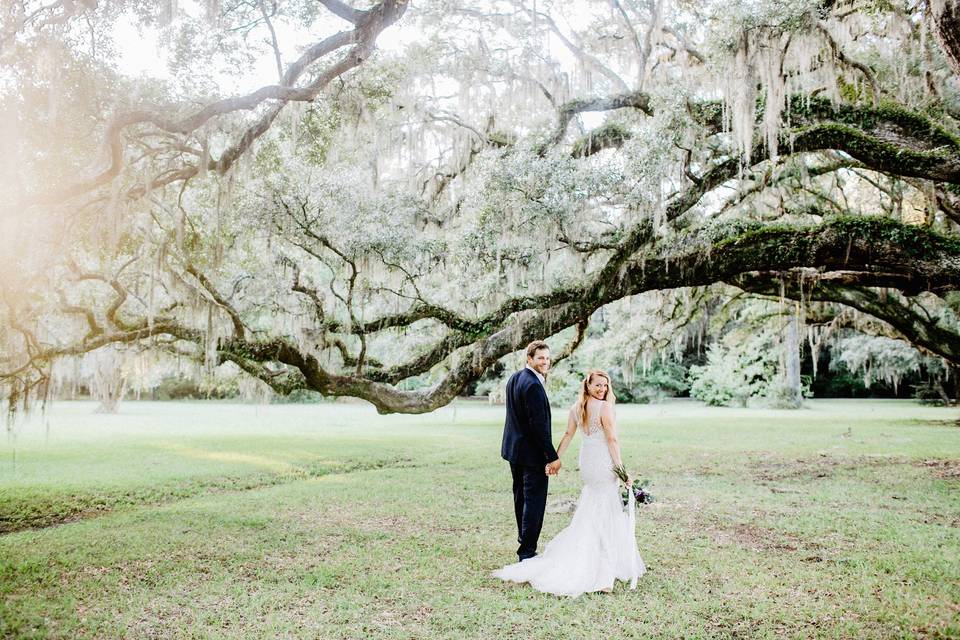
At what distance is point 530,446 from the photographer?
4918mm

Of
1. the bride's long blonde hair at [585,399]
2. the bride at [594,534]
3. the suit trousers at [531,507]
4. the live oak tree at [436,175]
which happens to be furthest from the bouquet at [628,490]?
the live oak tree at [436,175]

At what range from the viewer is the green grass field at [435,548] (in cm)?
403

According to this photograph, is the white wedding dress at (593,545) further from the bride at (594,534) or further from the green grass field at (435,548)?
the green grass field at (435,548)

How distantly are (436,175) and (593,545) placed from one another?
7.91 meters

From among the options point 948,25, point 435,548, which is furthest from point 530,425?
point 948,25

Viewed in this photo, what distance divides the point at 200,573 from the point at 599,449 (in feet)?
10.3

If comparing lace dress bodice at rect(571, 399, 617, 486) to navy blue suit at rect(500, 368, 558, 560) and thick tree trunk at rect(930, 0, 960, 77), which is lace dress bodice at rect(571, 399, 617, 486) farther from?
thick tree trunk at rect(930, 0, 960, 77)

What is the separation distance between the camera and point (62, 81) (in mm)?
6727

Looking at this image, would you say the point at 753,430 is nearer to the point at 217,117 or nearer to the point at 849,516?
the point at 849,516

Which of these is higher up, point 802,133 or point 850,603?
point 802,133

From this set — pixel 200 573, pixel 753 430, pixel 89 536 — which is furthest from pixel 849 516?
pixel 753 430

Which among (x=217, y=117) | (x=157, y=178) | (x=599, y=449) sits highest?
(x=217, y=117)

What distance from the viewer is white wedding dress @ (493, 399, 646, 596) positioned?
15.2 ft

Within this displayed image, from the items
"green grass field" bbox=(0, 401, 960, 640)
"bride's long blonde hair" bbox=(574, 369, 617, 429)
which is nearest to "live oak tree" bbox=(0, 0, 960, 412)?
"green grass field" bbox=(0, 401, 960, 640)
